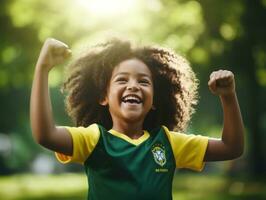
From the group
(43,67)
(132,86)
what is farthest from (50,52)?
(132,86)

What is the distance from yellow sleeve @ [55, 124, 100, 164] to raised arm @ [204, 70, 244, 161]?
53 cm

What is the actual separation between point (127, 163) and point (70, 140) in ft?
0.83

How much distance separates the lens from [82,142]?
2.93m

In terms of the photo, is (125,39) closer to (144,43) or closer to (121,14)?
(144,43)

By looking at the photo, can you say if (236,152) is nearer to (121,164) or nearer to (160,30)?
(121,164)

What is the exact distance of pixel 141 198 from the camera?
292 centimetres

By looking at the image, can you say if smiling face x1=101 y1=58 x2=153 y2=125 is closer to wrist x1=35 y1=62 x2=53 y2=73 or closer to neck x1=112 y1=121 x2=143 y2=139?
neck x1=112 y1=121 x2=143 y2=139

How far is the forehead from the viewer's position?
3.17m

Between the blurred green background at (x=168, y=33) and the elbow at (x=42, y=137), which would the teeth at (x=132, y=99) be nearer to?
the elbow at (x=42, y=137)

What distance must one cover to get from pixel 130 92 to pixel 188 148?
359mm

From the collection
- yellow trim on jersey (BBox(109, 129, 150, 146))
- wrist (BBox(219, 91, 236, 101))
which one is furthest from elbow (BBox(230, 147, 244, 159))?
yellow trim on jersey (BBox(109, 129, 150, 146))

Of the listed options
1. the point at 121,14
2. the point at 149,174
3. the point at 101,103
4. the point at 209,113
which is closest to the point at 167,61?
the point at 101,103

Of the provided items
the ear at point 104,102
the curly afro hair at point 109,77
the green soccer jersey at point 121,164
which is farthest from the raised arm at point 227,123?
the ear at point 104,102

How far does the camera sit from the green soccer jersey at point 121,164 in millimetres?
2920
